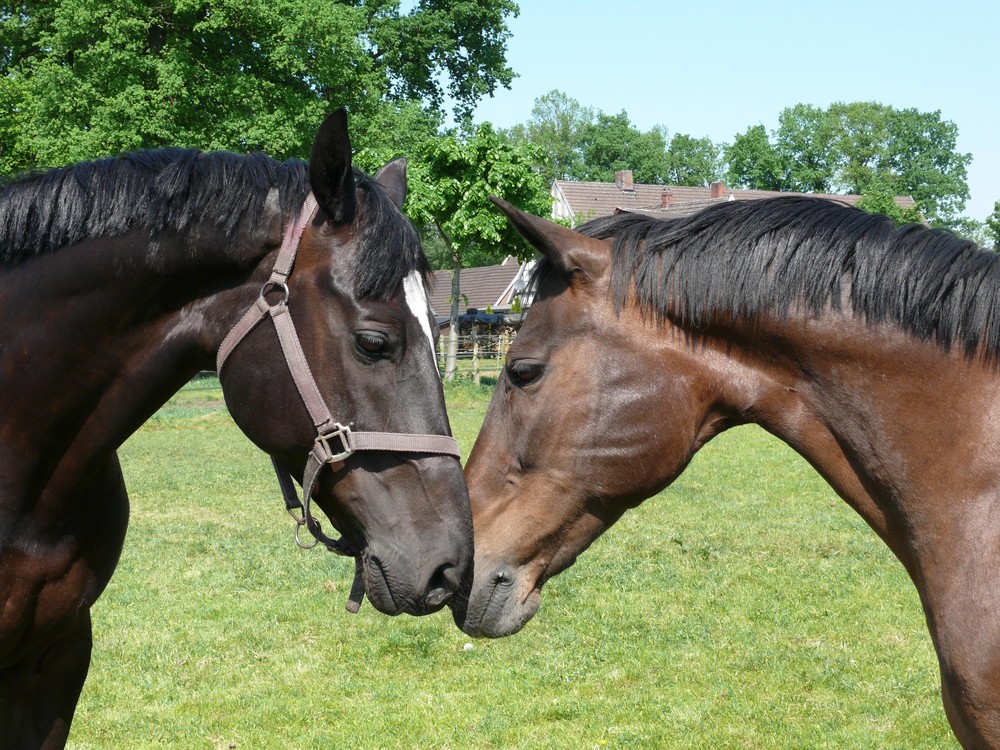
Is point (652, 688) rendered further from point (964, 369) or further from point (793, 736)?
point (964, 369)

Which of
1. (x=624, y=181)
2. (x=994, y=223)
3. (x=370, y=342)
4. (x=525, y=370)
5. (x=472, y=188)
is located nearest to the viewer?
(x=370, y=342)

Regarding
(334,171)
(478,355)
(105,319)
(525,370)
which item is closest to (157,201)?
(105,319)

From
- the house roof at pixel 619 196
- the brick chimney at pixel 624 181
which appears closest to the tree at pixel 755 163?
the house roof at pixel 619 196

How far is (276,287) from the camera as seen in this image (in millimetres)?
2160

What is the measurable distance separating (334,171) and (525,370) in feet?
2.66

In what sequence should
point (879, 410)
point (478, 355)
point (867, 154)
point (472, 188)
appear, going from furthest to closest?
1. point (867, 154)
2. point (478, 355)
3. point (472, 188)
4. point (879, 410)

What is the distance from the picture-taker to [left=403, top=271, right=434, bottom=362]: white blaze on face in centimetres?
218

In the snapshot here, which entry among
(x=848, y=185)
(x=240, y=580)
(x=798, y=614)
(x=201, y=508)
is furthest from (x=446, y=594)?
(x=848, y=185)

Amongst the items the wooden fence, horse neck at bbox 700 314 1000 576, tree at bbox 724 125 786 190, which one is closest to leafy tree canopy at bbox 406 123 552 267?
the wooden fence

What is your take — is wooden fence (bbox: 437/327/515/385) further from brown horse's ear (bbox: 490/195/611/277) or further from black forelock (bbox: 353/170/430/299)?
black forelock (bbox: 353/170/430/299)

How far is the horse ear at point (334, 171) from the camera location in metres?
2.07

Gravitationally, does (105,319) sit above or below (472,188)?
below

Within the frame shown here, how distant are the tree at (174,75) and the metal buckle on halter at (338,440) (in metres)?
22.7

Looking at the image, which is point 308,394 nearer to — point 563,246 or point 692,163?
point 563,246
